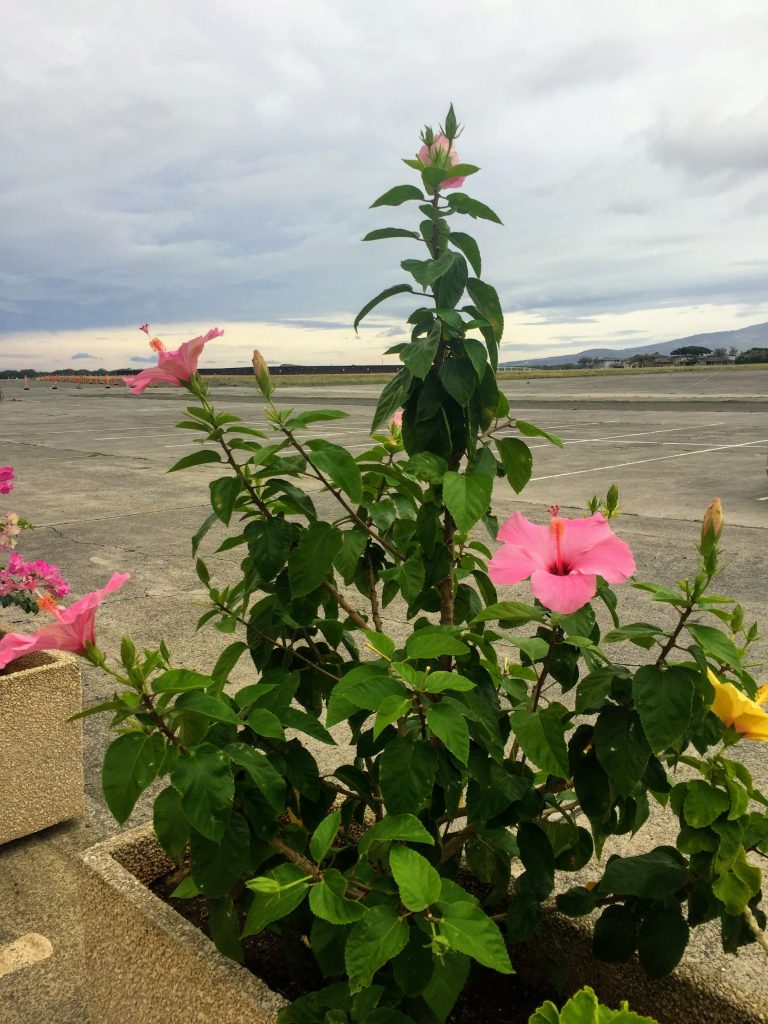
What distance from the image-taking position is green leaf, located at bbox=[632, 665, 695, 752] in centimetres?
118

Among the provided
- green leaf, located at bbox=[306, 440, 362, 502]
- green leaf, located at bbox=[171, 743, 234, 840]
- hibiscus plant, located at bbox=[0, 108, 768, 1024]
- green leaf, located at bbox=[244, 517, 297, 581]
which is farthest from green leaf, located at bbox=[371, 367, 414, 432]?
green leaf, located at bbox=[171, 743, 234, 840]

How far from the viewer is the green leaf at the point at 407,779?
1.22 m

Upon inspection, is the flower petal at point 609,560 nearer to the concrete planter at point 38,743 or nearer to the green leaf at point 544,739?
the green leaf at point 544,739

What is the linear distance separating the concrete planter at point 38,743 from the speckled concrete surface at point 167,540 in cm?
11

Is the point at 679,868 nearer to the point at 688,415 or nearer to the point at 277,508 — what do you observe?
the point at 277,508

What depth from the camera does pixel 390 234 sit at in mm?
1563

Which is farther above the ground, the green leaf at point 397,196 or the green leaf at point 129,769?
the green leaf at point 397,196

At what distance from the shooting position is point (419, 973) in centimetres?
122

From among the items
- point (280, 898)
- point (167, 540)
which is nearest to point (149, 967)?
point (280, 898)

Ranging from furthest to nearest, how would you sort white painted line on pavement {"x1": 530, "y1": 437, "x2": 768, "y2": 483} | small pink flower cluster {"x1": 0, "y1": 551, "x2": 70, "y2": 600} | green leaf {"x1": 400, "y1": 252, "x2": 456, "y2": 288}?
1. white painted line on pavement {"x1": 530, "y1": 437, "x2": 768, "y2": 483}
2. small pink flower cluster {"x1": 0, "y1": 551, "x2": 70, "y2": 600}
3. green leaf {"x1": 400, "y1": 252, "x2": 456, "y2": 288}

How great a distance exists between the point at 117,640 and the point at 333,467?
376 centimetres

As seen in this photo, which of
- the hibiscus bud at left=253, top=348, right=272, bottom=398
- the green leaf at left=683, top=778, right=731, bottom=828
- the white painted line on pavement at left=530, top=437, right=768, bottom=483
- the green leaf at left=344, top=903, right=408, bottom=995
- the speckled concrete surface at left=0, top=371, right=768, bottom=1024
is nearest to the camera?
the green leaf at left=344, top=903, right=408, bottom=995

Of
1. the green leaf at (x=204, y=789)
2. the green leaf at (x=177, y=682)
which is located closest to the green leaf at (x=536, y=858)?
the green leaf at (x=204, y=789)

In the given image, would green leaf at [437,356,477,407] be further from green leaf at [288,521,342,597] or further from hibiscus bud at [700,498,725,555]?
hibiscus bud at [700,498,725,555]
